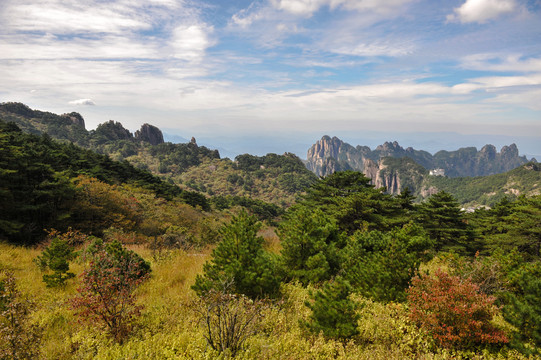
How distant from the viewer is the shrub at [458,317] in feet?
18.0

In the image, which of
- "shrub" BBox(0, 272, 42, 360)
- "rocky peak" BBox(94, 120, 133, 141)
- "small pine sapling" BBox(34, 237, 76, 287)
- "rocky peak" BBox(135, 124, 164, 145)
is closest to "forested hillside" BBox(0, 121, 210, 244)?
"small pine sapling" BBox(34, 237, 76, 287)

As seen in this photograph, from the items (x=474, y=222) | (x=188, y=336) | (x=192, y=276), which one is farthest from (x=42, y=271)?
(x=474, y=222)

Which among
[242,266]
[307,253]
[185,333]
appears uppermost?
[242,266]

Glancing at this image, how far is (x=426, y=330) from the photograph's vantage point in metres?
5.94

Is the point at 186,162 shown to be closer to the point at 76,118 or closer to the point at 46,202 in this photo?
the point at 76,118

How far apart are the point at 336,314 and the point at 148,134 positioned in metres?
140

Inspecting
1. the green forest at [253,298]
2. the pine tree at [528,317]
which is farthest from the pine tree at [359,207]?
the pine tree at [528,317]

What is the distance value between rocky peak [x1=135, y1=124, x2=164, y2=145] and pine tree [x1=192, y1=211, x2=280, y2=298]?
13533 cm

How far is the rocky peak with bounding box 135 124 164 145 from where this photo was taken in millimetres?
125625

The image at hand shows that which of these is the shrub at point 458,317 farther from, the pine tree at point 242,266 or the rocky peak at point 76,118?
the rocky peak at point 76,118

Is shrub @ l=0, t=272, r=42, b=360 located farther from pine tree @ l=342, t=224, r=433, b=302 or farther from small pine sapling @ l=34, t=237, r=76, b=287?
pine tree @ l=342, t=224, r=433, b=302

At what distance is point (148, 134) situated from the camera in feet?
420

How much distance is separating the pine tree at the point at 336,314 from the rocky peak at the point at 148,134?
138 metres

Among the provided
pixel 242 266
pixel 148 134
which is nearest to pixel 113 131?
pixel 148 134
